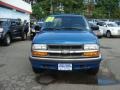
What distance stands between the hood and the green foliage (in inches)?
2076

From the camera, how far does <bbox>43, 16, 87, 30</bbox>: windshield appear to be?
31.1 ft

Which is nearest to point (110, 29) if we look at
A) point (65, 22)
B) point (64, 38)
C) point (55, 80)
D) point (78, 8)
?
point (65, 22)

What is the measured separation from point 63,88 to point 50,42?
49.0 inches

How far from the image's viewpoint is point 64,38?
8141 mm

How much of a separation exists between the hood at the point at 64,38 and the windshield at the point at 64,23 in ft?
2.63

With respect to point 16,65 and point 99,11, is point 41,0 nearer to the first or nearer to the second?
point 99,11

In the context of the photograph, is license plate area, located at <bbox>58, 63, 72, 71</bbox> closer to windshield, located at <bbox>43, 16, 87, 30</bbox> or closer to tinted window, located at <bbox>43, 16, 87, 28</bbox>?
windshield, located at <bbox>43, 16, 87, 30</bbox>

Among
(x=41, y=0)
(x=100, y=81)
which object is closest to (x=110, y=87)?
(x=100, y=81)

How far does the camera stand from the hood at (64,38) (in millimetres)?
8023

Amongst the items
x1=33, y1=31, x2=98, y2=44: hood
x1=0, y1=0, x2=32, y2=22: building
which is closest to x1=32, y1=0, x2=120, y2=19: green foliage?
x1=0, y1=0, x2=32, y2=22: building

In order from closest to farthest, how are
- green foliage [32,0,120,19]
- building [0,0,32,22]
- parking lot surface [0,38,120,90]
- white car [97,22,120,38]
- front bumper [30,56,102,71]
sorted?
parking lot surface [0,38,120,90]
front bumper [30,56,102,71]
building [0,0,32,22]
white car [97,22,120,38]
green foliage [32,0,120,19]

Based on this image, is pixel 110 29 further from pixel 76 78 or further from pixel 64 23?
pixel 76 78

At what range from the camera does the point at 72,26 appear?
9.53 m

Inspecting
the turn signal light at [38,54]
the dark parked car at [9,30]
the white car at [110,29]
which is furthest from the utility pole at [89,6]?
the turn signal light at [38,54]
